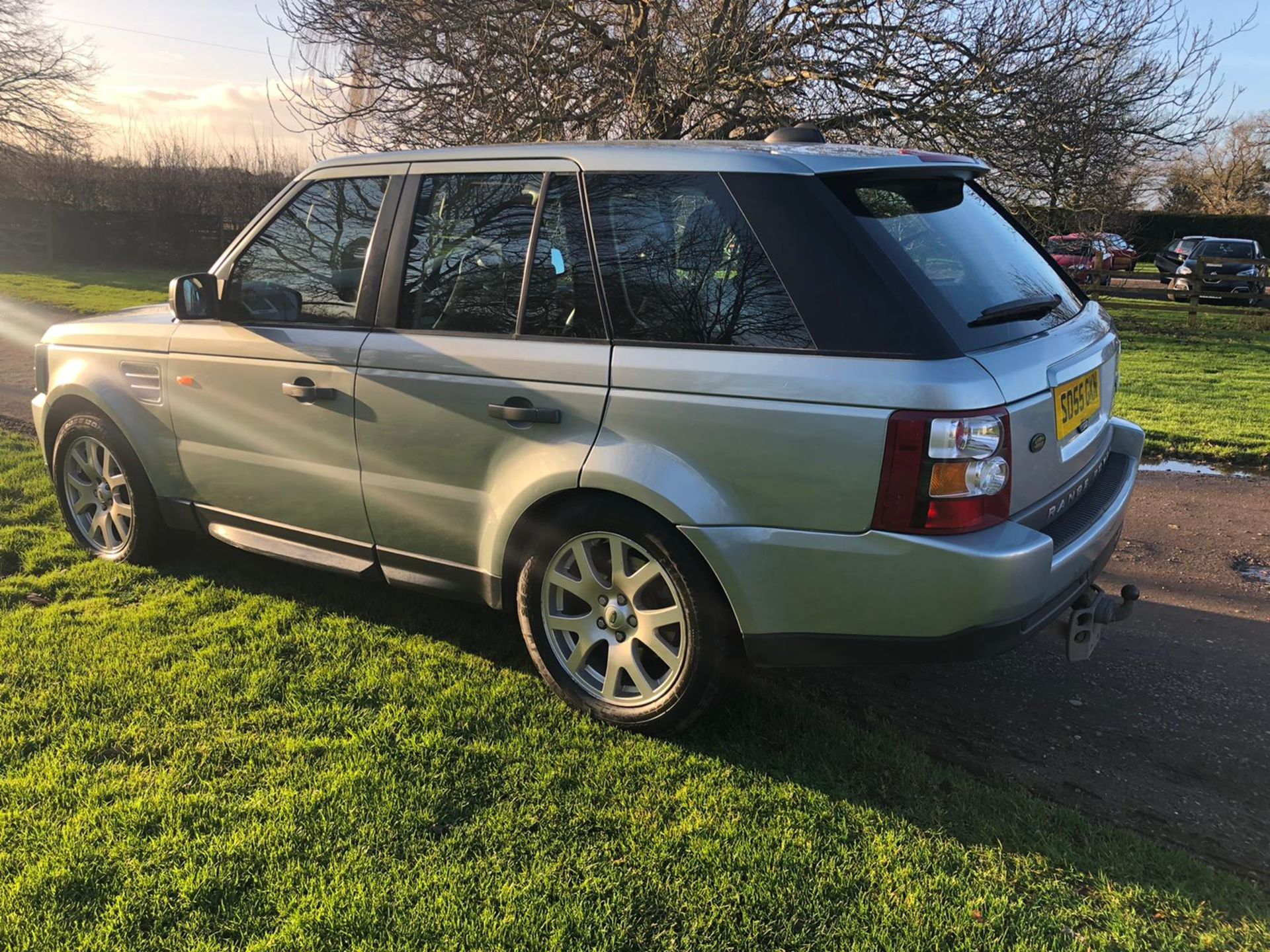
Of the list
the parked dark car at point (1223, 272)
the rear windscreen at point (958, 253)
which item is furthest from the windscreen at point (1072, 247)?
the rear windscreen at point (958, 253)

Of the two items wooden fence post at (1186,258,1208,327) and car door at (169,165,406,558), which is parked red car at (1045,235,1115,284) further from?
car door at (169,165,406,558)

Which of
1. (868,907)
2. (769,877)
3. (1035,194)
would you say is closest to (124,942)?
(769,877)

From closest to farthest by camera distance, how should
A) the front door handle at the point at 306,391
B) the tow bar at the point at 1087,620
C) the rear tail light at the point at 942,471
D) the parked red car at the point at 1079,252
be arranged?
1. the rear tail light at the point at 942,471
2. the tow bar at the point at 1087,620
3. the front door handle at the point at 306,391
4. the parked red car at the point at 1079,252

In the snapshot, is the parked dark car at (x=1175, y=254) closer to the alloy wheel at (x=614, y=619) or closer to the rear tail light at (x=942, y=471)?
the rear tail light at (x=942, y=471)

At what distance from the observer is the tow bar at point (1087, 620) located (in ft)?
9.86

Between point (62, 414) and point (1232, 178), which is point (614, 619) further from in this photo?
point (1232, 178)

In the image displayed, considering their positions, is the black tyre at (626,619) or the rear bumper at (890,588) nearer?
the rear bumper at (890,588)

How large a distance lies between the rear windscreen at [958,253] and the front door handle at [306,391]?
6.74 feet

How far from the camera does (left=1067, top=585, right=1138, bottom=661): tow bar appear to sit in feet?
9.86

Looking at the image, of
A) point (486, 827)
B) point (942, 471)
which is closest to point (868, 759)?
point (942, 471)

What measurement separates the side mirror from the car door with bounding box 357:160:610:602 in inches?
37.2

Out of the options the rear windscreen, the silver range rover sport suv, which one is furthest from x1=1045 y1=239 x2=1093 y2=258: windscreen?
the silver range rover sport suv

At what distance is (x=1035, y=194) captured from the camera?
12727 mm

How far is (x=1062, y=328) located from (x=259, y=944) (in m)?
3.02
